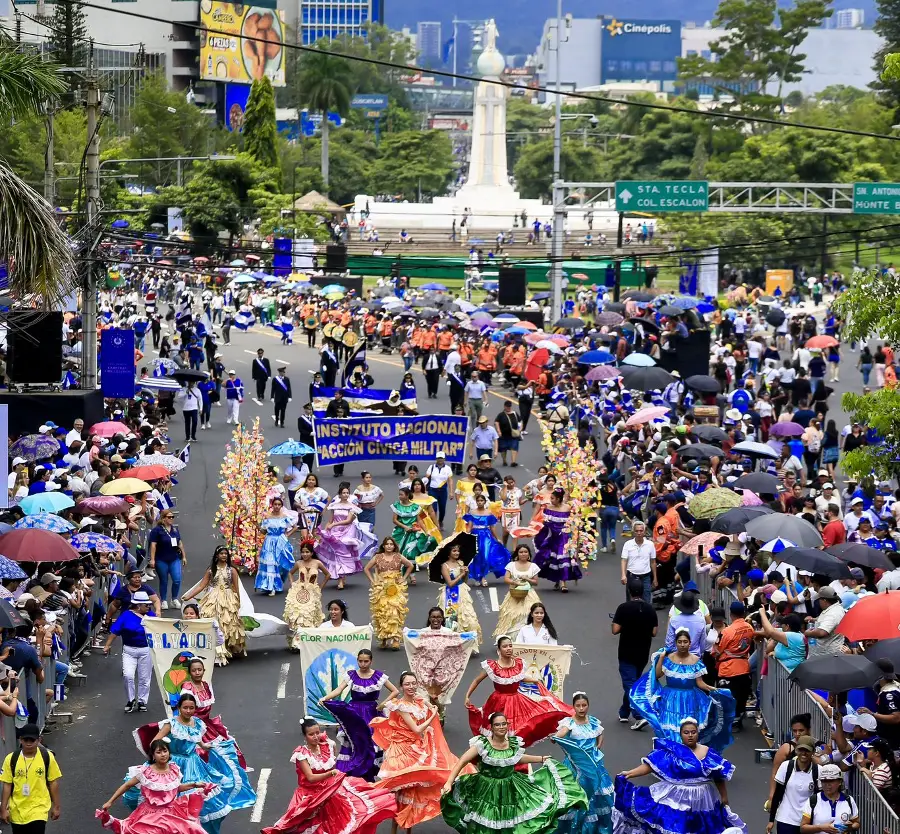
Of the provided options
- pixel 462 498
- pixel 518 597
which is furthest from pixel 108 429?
pixel 518 597

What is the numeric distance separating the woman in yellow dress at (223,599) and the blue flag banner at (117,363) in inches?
489

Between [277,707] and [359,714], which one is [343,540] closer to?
[277,707]

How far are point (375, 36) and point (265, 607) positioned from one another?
585ft

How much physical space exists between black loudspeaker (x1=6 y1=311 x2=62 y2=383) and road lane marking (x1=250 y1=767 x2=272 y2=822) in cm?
1451

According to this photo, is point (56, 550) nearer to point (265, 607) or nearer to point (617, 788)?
point (265, 607)

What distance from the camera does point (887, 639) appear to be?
1385cm

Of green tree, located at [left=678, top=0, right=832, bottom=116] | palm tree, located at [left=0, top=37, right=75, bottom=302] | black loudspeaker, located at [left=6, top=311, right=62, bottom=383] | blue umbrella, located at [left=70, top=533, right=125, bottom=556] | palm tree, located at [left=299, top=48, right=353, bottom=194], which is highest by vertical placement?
green tree, located at [left=678, top=0, right=832, bottom=116]

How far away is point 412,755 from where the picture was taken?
13234 mm

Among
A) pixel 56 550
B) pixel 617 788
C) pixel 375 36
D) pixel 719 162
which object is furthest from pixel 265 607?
pixel 375 36

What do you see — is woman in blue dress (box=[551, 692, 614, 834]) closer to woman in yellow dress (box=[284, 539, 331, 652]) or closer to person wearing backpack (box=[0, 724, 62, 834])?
person wearing backpack (box=[0, 724, 62, 834])

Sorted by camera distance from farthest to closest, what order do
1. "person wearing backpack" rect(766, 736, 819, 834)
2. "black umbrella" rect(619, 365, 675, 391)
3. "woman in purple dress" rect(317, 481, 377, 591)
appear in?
1. "black umbrella" rect(619, 365, 675, 391)
2. "woman in purple dress" rect(317, 481, 377, 591)
3. "person wearing backpack" rect(766, 736, 819, 834)

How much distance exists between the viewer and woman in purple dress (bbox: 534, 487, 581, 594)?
21.7 m

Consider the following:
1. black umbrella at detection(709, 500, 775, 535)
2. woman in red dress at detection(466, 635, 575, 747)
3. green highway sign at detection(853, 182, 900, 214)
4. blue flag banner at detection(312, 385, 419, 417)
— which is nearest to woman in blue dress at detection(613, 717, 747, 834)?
woman in red dress at detection(466, 635, 575, 747)

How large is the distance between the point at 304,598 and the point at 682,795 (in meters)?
7.21
